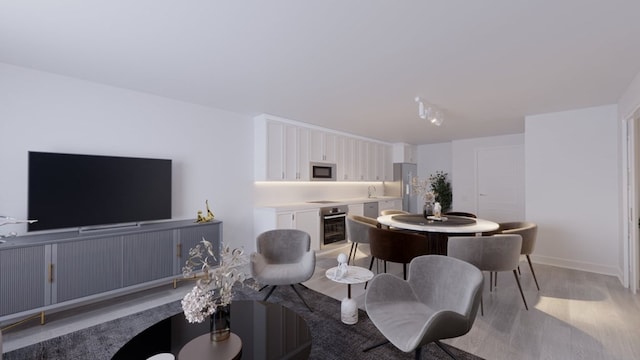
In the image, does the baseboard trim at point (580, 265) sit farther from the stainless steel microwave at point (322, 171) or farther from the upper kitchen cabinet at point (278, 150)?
the upper kitchen cabinet at point (278, 150)

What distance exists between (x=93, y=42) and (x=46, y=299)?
2.35m

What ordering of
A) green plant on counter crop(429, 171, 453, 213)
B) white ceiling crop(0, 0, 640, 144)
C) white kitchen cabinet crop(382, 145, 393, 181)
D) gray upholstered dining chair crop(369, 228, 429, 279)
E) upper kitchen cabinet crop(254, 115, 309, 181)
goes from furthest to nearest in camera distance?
white kitchen cabinet crop(382, 145, 393, 181)
green plant on counter crop(429, 171, 453, 213)
upper kitchen cabinet crop(254, 115, 309, 181)
gray upholstered dining chair crop(369, 228, 429, 279)
white ceiling crop(0, 0, 640, 144)

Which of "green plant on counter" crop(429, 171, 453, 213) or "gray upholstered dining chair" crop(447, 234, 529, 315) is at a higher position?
"green plant on counter" crop(429, 171, 453, 213)

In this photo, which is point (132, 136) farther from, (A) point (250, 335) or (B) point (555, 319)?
(B) point (555, 319)

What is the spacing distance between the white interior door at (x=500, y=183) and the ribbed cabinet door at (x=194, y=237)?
591 centimetres

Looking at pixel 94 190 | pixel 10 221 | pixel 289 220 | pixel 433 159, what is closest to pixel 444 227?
pixel 289 220

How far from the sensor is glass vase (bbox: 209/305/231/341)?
1.63m

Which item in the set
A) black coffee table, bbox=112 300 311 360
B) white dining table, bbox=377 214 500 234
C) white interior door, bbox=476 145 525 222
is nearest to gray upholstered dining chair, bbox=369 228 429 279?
white dining table, bbox=377 214 500 234

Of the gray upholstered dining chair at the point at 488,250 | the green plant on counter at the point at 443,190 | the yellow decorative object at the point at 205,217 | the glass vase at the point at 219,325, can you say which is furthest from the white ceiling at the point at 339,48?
the green plant on counter at the point at 443,190

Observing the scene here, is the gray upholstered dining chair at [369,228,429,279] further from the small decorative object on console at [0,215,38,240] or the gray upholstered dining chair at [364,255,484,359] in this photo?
the small decorative object on console at [0,215,38,240]

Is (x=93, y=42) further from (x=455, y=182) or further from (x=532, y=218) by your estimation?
(x=455, y=182)

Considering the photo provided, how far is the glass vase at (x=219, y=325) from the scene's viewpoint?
1.63m

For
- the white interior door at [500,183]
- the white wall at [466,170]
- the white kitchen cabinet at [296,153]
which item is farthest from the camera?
the white wall at [466,170]

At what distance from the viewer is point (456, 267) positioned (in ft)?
6.85
